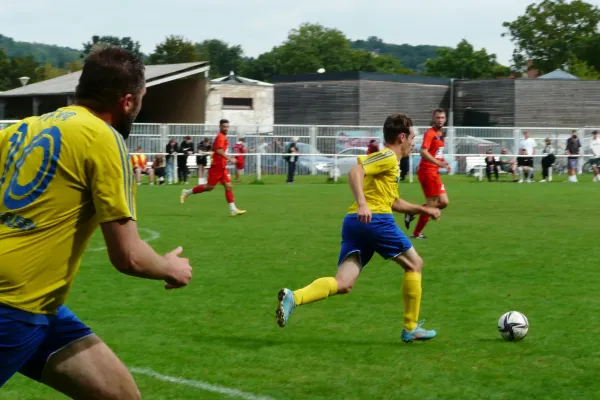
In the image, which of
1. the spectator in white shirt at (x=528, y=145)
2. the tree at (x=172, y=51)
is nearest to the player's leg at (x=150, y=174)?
the spectator in white shirt at (x=528, y=145)

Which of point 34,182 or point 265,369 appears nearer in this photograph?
point 34,182

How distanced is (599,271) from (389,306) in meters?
3.62

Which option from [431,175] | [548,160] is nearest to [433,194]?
[431,175]

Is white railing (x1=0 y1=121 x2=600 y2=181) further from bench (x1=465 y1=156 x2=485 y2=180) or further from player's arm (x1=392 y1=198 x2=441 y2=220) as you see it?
player's arm (x1=392 y1=198 x2=441 y2=220)

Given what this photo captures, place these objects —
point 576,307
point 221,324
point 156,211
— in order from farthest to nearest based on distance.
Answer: point 156,211 → point 576,307 → point 221,324

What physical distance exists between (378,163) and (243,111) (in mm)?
54667

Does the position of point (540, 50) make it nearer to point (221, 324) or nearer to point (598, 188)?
point (598, 188)

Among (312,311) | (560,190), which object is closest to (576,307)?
(312,311)

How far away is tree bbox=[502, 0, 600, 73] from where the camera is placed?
120 meters

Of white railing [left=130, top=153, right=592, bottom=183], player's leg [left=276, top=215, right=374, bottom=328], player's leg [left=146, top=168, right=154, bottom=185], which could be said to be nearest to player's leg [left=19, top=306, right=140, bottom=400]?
player's leg [left=276, top=215, right=374, bottom=328]

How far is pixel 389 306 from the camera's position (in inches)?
372

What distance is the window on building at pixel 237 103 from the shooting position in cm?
6166

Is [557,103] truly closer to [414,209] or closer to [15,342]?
[414,209]

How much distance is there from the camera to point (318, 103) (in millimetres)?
57625
